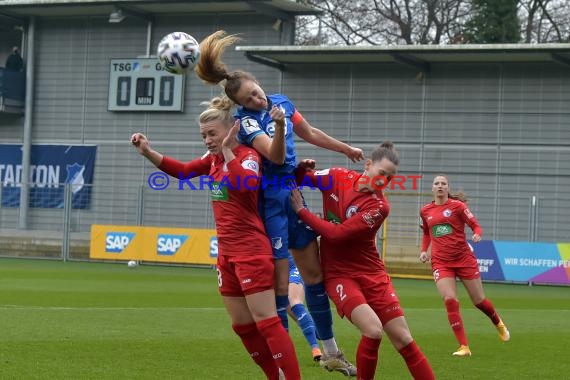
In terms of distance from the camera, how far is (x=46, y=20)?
35.0 metres

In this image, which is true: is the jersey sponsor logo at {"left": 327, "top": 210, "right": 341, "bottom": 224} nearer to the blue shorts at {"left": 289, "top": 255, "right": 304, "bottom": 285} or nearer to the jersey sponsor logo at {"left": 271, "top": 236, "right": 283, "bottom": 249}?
the jersey sponsor logo at {"left": 271, "top": 236, "right": 283, "bottom": 249}

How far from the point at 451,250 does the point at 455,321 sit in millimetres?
1239

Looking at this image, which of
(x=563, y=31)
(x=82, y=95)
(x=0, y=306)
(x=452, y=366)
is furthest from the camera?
(x=563, y=31)

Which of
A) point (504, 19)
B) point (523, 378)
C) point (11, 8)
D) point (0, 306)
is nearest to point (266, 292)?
point (523, 378)

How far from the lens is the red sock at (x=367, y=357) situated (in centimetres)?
773

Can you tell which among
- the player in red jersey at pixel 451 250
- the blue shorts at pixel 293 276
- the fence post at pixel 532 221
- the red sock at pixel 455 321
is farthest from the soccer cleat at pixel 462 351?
the fence post at pixel 532 221

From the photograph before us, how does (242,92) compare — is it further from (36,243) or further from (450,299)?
(36,243)

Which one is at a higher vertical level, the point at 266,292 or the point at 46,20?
the point at 46,20

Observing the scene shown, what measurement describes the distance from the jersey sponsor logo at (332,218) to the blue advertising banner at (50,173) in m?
24.9

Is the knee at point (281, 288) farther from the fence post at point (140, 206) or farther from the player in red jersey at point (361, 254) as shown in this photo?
the fence post at point (140, 206)

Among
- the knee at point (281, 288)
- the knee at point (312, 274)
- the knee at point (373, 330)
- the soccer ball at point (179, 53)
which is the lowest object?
the knee at point (373, 330)

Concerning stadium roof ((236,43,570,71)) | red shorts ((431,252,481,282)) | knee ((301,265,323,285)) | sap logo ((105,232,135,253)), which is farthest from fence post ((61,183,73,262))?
knee ((301,265,323,285))

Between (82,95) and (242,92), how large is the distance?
27.3 metres

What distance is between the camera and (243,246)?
7.47 meters
